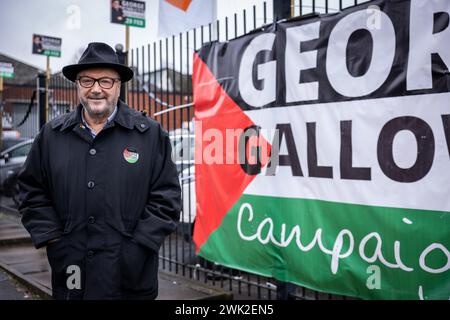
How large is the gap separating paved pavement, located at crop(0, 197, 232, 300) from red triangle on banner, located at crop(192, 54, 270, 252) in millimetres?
522

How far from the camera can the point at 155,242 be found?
2730 millimetres

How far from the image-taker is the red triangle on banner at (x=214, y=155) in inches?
178

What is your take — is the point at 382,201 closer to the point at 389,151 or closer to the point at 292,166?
the point at 389,151

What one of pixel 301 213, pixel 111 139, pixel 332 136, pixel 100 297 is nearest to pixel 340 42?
pixel 332 136

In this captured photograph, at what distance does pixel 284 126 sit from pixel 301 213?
0.75m

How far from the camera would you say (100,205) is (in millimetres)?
2672

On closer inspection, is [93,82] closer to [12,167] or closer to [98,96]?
[98,96]

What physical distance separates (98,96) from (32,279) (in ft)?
12.3

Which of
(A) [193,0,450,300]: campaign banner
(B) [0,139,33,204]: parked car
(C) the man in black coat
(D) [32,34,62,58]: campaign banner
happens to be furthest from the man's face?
(B) [0,139,33,204]: parked car

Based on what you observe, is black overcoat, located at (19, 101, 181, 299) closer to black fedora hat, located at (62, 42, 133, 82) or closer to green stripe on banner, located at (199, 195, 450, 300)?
black fedora hat, located at (62, 42, 133, 82)

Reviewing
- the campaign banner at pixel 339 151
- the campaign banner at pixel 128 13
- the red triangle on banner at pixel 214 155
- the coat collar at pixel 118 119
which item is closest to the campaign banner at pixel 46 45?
the campaign banner at pixel 128 13

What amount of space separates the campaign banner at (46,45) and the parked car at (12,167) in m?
2.22

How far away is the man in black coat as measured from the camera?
2676 millimetres

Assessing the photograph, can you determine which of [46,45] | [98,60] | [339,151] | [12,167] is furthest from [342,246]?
[12,167]
